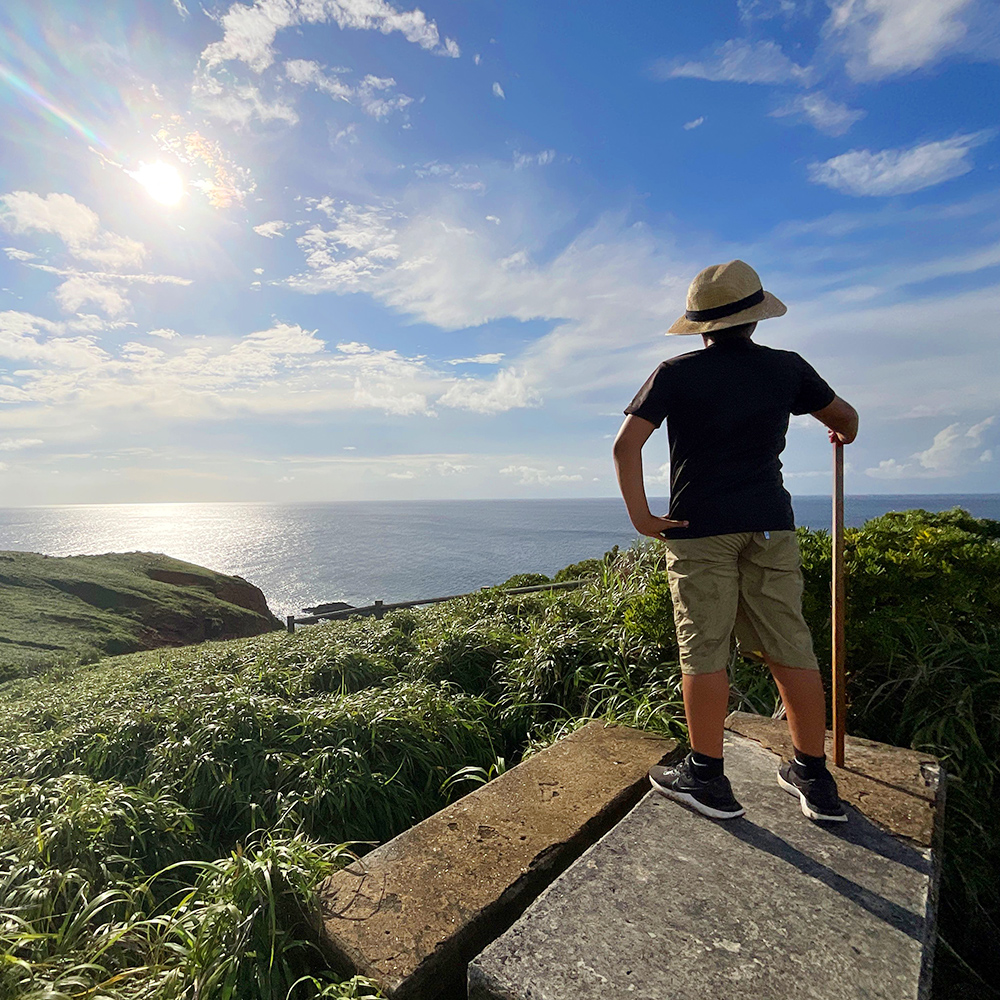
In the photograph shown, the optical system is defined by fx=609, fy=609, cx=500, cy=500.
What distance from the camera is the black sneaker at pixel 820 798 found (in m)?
2.21

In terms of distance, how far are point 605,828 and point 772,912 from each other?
2.46 ft

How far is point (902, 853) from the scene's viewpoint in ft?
6.72

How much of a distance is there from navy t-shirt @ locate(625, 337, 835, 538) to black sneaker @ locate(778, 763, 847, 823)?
3.15 ft

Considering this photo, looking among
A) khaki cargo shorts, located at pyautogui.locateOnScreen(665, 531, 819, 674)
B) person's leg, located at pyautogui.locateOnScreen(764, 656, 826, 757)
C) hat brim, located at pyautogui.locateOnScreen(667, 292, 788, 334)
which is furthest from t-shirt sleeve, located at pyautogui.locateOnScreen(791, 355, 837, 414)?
person's leg, located at pyautogui.locateOnScreen(764, 656, 826, 757)

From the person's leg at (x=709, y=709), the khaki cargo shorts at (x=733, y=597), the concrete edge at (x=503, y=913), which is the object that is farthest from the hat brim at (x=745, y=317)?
the concrete edge at (x=503, y=913)

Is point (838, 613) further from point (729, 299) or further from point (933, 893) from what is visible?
point (729, 299)

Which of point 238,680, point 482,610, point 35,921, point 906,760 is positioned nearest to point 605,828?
point 906,760

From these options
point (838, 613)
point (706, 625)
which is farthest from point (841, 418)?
point (706, 625)

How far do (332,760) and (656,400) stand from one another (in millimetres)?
2544

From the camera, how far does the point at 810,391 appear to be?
251 centimetres

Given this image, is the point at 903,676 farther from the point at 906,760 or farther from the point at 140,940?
the point at 140,940

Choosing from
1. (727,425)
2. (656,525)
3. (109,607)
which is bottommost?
(109,607)

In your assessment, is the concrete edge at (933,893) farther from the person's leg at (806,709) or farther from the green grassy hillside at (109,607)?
the green grassy hillside at (109,607)

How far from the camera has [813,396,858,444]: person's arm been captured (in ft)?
8.39
